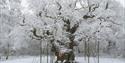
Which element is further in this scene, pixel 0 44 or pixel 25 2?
pixel 0 44

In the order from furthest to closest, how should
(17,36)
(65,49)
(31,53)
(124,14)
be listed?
(31,53) → (124,14) → (17,36) → (65,49)

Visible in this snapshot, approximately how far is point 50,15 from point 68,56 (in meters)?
2.16

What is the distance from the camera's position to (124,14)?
17766mm

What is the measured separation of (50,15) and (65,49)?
5.81ft

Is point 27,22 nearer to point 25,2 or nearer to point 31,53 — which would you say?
point 25,2

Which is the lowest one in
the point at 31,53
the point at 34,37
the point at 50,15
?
the point at 31,53

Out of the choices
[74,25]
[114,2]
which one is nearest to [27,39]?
[74,25]

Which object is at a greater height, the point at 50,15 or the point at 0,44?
the point at 50,15

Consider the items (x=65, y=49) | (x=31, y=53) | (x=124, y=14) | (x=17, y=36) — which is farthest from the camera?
(x=31, y=53)

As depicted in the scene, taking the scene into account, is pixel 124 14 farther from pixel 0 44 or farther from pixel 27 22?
pixel 0 44

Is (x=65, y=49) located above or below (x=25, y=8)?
below

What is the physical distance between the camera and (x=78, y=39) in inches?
597

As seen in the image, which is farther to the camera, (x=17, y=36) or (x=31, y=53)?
(x=31, y=53)

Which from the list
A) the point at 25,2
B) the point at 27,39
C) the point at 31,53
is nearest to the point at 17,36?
the point at 27,39
